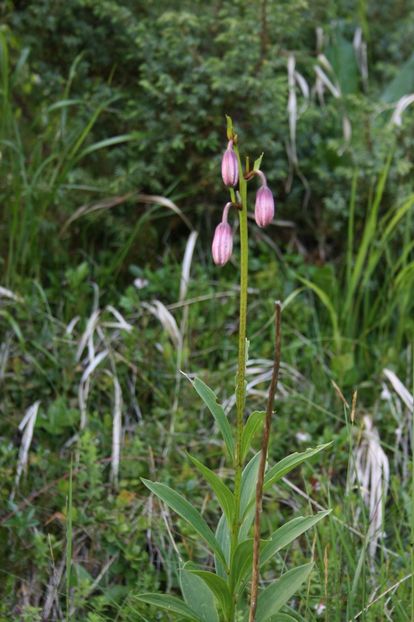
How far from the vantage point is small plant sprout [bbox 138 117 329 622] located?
1408 millimetres

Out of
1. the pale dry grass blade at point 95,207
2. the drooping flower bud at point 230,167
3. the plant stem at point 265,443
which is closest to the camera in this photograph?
the plant stem at point 265,443

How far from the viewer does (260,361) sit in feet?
8.52

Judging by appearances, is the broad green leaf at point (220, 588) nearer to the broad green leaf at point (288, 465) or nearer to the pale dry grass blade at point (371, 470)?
the broad green leaf at point (288, 465)

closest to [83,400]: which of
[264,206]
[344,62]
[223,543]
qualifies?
[223,543]

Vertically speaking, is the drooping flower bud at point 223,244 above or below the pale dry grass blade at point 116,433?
above

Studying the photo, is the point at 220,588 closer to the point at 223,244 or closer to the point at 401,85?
the point at 223,244

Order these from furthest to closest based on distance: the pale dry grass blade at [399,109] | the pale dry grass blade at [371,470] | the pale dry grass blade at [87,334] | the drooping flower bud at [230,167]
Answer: the pale dry grass blade at [399,109], the pale dry grass blade at [87,334], the pale dry grass blade at [371,470], the drooping flower bud at [230,167]

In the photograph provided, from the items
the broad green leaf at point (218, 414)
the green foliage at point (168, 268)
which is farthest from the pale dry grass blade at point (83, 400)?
the broad green leaf at point (218, 414)

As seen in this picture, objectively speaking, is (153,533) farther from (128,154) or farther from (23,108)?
(23,108)

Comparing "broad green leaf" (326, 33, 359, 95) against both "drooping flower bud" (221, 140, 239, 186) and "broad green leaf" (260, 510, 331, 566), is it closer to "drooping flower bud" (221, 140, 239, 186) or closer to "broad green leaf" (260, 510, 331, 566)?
"drooping flower bud" (221, 140, 239, 186)

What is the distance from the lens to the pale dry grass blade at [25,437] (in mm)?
2205

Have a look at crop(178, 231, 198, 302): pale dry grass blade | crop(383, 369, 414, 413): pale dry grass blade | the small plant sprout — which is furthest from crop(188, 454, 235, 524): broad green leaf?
crop(178, 231, 198, 302): pale dry grass blade

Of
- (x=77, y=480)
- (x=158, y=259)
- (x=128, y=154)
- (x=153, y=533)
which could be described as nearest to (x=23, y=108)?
(x=128, y=154)

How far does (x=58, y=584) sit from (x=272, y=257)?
150 centimetres
